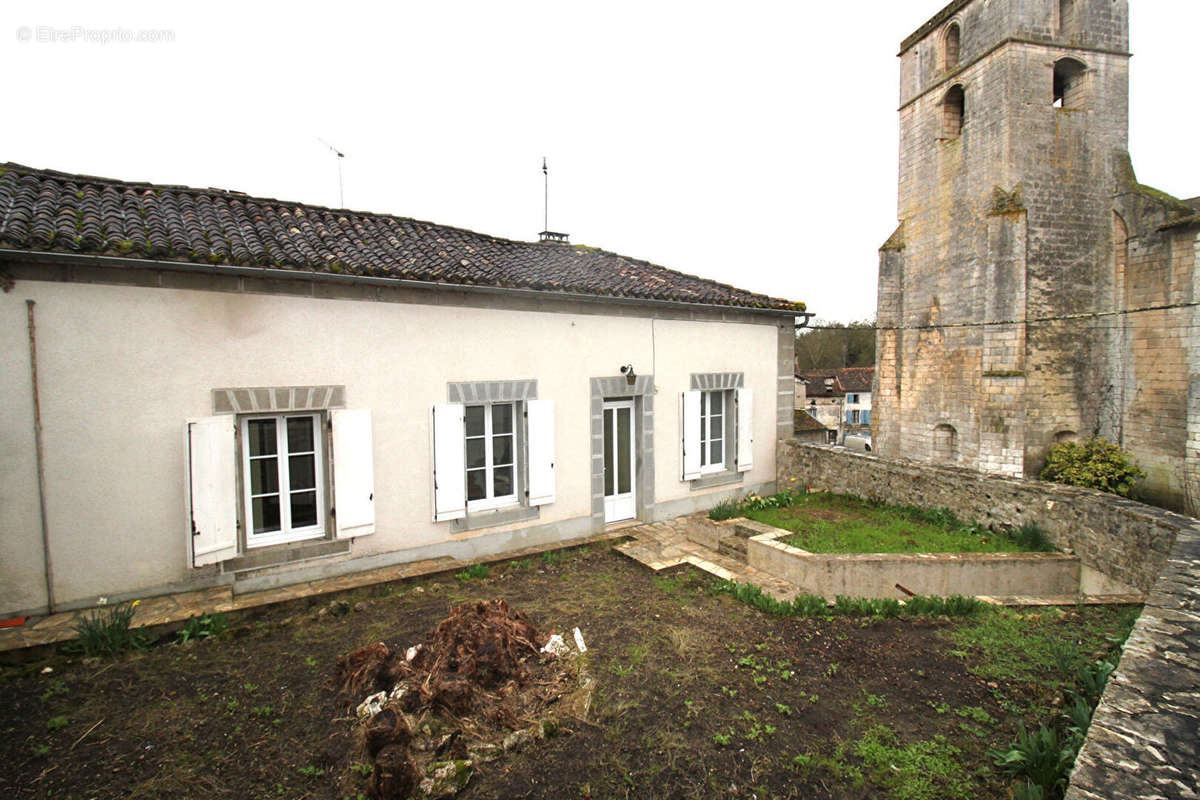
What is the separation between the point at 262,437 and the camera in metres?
5.83

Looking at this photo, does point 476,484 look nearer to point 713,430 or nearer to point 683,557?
point 683,557

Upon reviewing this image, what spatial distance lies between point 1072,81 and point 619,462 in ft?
53.1

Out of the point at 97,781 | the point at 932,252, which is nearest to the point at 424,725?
the point at 97,781

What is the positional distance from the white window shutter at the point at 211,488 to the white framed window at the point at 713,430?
6747 mm

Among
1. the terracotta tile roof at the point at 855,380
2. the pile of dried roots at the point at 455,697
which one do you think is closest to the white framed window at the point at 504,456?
the pile of dried roots at the point at 455,697

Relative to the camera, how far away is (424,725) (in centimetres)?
341

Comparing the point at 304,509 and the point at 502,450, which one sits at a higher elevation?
the point at 502,450

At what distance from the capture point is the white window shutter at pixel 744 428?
Result: 379 inches

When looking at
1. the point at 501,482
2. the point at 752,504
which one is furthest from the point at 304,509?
the point at 752,504

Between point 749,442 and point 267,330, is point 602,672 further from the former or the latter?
point 749,442

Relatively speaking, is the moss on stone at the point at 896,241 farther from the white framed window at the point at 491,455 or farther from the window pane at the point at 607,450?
the white framed window at the point at 491,455

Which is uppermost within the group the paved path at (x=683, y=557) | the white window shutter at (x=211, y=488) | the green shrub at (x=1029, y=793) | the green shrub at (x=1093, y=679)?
the white window shutter at (x=211, y=488)

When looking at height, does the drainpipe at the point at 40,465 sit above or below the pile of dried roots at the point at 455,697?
above

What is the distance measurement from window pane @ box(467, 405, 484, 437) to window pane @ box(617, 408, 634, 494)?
2.30m
